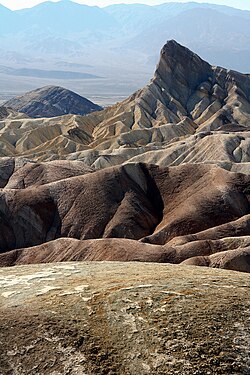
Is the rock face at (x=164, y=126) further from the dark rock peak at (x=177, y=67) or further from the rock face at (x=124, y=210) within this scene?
the rock face at (x=124, y=210)

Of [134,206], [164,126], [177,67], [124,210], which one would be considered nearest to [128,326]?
[124,210]

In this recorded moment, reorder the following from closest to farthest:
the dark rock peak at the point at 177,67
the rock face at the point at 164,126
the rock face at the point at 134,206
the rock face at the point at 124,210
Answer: the rock face at the point at 134,206 < the rock face at the point at 124,210 < the rock face at the point at 164,126 < the dark rock peak at the point at 177,67

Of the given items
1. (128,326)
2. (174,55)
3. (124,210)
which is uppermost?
(174,55)

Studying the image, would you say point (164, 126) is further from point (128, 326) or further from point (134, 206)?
point (128, 326)

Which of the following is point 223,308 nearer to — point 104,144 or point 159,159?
point 159,159

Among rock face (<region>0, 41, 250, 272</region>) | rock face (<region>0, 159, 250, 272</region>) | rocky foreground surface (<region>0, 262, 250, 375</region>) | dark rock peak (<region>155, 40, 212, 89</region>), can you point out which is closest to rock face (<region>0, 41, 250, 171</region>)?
dark rock peak (<region>155, 40, 212, 89</region>)

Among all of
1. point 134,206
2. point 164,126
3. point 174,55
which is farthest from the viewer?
point 174,55

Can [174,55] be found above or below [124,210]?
above

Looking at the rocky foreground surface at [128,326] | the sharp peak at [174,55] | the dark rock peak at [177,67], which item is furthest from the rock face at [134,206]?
the sharp peak at [174,55]
